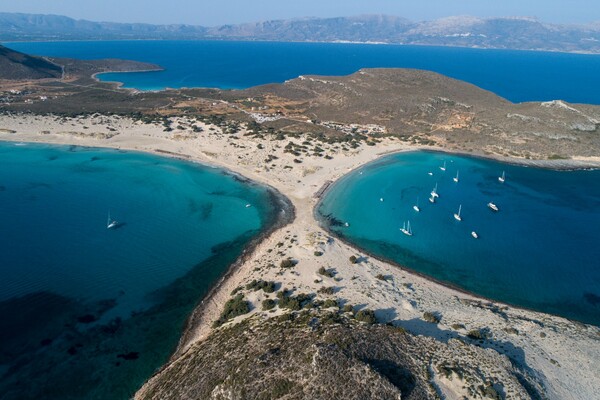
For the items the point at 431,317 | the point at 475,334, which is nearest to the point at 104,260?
the point at 431,317

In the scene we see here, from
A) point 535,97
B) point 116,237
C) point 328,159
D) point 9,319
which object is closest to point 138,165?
point 116,237

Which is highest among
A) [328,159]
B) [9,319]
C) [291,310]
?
[328,159]

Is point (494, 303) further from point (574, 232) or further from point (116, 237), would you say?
point (116, 237)

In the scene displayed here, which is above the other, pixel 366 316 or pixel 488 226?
pixel 488 226

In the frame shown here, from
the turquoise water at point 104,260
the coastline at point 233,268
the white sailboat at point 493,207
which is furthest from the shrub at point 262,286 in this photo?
the white sailboat at point 493,207

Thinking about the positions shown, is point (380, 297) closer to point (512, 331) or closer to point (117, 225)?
point (512, 331)

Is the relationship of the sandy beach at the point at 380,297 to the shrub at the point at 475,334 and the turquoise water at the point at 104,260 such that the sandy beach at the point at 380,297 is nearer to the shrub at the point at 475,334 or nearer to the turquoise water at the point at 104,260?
the shrub at the point at 475,334
